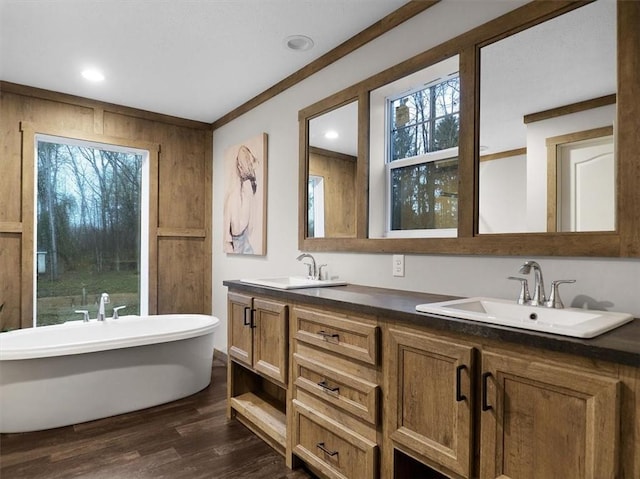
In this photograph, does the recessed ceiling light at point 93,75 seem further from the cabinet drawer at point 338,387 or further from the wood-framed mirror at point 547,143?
the cabinet drawer at point 338,387

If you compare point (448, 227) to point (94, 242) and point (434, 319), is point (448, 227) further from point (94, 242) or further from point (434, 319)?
point (94, 242)

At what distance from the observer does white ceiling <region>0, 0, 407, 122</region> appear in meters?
2.29

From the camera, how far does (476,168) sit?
6.26 ft

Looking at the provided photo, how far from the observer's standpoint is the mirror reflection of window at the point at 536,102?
154cm

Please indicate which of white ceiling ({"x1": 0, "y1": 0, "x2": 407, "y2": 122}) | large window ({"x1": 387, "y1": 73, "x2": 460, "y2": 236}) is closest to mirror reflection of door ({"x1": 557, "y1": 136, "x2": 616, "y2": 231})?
large window ({"x1": 387, "y1": 73, "x2": 460, "y2": 236})

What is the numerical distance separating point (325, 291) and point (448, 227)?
2.38 ft

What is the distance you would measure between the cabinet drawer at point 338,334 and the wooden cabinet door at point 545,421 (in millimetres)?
499

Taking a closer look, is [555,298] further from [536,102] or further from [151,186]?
[151,186]

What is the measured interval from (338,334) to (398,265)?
0.62m

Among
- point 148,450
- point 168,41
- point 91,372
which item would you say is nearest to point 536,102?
point 168,41

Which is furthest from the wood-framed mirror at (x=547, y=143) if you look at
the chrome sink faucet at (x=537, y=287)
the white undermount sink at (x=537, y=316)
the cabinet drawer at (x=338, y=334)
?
the cabinet drawer at (x=338, y=334)

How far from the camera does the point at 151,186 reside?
405cm

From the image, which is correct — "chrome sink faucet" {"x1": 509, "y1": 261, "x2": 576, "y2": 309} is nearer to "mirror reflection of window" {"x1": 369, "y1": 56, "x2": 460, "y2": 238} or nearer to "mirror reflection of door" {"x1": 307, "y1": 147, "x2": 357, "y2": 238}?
"mirror reflection of window" {"x1": 369, "y1": 56, "x2": 460, "y2": 238}

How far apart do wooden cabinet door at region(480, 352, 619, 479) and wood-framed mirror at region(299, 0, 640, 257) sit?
0.63 meters
